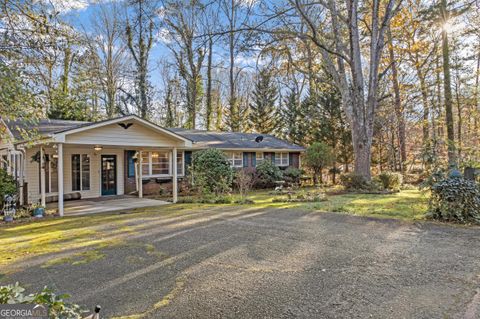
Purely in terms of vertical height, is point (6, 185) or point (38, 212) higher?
point (6, 185)

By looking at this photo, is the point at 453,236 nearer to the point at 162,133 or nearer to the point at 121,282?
the point at 121,282

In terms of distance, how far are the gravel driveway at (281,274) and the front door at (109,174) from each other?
8.30m

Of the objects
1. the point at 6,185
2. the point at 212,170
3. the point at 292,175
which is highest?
the point at 212,170

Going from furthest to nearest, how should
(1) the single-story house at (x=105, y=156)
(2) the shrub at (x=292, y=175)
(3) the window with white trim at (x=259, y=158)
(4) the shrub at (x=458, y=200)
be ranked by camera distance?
1. (3) the window with white trim at (x=259, y=158)
2. (2) the shrub at (x=292, y=175)
3. (1) the single-story house at (x=105, y=156)
4. (4) the shrub at (x=458, y=200)

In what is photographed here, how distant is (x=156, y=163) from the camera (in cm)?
1538

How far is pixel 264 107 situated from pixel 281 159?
1001 cm

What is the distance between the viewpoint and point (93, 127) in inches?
372

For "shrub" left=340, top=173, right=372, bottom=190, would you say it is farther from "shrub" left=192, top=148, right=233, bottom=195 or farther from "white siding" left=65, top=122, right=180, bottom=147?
"white siding" left=65, top=122, right=180, bottom=147

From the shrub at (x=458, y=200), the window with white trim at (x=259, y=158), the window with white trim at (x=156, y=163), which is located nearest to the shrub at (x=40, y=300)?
the shrub at (x=458, y=200)

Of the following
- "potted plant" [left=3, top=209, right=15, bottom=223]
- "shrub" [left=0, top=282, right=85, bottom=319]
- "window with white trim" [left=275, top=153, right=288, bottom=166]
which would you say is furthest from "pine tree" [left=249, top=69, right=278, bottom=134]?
"shrub" [left=0, top=282, right=85, bottom=319]

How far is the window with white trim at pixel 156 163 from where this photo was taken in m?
15.0

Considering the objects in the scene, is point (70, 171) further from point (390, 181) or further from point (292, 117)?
point (292, 117)

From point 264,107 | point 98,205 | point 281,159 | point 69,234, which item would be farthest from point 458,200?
point 264,107

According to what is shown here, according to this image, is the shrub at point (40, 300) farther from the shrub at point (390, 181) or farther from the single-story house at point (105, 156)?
the shrub at point (390, 181)
